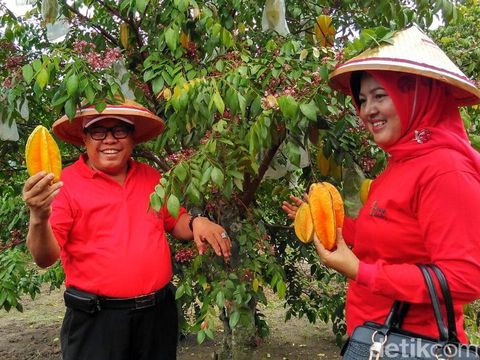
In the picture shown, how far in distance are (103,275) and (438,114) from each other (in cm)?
142

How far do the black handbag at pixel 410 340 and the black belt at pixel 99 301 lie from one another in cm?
94

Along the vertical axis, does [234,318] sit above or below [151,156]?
below

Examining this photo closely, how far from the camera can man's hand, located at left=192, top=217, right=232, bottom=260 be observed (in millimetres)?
2287

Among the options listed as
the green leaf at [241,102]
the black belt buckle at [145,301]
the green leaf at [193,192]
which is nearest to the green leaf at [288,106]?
the green leaf at [241,102]

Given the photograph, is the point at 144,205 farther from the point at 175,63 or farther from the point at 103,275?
the point at 175,63

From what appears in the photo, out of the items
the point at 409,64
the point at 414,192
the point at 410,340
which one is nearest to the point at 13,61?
the point at 409,64

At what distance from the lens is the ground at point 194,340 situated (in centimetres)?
456

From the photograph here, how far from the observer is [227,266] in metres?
2.48

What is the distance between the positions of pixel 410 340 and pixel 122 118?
4.75 feet

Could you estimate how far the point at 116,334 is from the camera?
2207 millimetres

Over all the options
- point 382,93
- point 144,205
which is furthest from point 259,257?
point 382,93

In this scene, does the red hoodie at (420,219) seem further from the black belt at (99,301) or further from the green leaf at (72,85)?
the green leaf at (72,85)

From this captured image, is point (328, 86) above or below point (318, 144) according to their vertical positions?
above

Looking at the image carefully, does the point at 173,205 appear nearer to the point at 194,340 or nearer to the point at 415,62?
the point at 415,62
